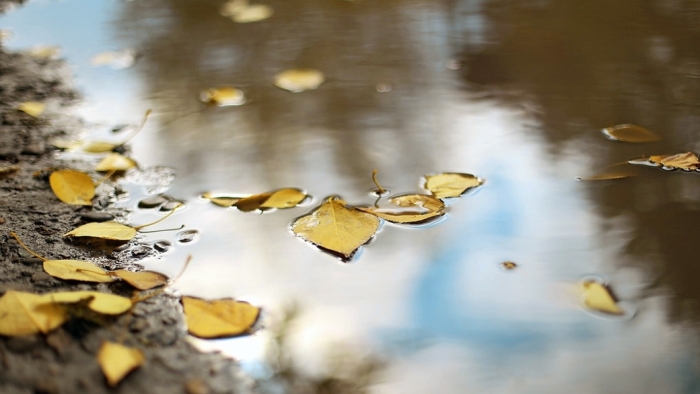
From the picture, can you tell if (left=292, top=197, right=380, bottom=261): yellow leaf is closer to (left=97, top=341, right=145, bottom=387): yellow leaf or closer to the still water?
the still water

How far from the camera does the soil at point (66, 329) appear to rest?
63 cm

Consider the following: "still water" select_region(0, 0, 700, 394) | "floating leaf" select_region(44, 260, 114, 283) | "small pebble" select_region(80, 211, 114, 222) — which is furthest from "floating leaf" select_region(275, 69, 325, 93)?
"floating leaf" select_region(44, 260, 114, 283)

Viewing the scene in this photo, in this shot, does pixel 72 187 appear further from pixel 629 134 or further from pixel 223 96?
pixel 629 134

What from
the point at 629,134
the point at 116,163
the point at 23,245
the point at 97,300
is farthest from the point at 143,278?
the point at 629,134

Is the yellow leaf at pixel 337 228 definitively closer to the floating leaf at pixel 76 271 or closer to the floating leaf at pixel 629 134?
the floating leaf at pixel 76 271

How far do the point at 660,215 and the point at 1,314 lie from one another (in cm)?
81

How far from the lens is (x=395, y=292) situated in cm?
75

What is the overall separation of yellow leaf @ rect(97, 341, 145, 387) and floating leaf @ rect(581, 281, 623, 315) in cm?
50

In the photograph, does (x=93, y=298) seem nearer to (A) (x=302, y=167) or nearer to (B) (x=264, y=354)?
(B) (x=264, y=354)

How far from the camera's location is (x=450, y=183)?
0.92 meters

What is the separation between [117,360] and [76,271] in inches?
6.9

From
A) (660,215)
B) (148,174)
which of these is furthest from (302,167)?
(660,215)

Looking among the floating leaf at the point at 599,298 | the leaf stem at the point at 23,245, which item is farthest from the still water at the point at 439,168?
the leaf stem at the point at 23,245

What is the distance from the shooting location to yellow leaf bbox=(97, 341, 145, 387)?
625mm
